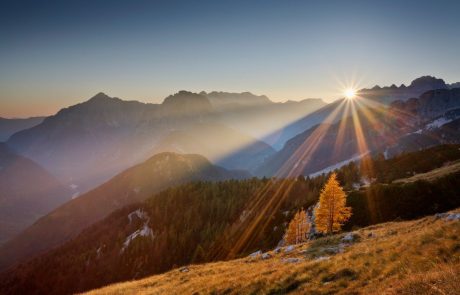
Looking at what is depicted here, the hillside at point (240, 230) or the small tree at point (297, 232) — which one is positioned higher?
the small tree at point (297, 232)

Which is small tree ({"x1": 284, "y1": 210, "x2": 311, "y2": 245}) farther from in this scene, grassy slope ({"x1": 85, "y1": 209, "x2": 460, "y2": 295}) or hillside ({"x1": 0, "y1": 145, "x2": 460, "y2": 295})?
grassy slope ({"x1": 85, "y1": 209, "x2": 460, "y2": 295})

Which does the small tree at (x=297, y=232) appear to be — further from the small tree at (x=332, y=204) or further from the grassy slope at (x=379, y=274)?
the grassy slope at (x=379, y=274)

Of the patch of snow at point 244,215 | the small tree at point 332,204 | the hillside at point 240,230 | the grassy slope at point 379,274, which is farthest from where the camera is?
the patch of snow at point 244,215

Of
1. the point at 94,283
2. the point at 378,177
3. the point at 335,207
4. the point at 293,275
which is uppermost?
the point at 293,275

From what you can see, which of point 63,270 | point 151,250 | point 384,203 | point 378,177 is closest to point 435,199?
point 384,203

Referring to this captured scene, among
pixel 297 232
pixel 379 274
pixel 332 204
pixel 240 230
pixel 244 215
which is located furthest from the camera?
pixel 244 215

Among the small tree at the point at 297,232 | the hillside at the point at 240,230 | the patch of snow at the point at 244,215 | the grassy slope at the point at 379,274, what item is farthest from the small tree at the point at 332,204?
the patch of snow at the point at 244,215

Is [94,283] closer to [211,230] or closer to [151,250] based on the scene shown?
[151,250]

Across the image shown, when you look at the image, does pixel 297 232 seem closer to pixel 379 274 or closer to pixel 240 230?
pixel 379 274

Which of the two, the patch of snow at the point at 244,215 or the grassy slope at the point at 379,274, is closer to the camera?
the grassy slope at the point at 379,274

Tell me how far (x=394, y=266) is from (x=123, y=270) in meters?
182

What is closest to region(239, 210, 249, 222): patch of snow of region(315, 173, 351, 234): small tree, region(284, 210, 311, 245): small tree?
region(284, 210, 311, 245): small tree

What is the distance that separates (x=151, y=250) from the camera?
18100 centimetres

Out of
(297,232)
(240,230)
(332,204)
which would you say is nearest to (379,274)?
(332,204)
